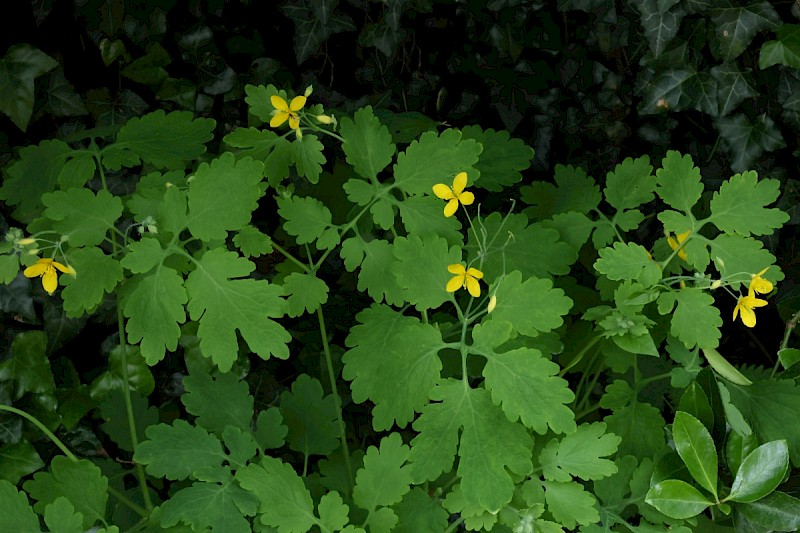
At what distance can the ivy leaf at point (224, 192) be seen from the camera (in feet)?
4.11

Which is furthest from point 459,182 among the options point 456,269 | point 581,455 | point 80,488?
point 80,488

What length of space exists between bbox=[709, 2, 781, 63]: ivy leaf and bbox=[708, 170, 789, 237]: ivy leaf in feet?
1.07

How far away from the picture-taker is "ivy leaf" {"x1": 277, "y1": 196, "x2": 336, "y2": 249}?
1.37 m

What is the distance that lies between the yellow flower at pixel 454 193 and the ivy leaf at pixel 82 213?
1.76 feet

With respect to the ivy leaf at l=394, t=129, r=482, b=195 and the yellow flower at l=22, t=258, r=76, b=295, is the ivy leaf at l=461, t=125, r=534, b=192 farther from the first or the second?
the yellow flower at l=22, t=258, r=76, b=295

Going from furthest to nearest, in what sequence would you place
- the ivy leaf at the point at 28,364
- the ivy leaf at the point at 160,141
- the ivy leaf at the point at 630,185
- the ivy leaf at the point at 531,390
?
the ivy leaf at the point at 28,364 < the ivy leaf at the point at 630,185 < the ivy leaf at the point at 160,141 < the ivy leaf at the point at 531,390

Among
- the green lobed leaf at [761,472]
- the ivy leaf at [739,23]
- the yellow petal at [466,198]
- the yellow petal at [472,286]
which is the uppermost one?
the ivy leaf at [739,23]

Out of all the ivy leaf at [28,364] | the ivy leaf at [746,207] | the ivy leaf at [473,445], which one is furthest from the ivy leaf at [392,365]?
the ivy leaf at [28,364]

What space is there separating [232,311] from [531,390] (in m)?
0.48

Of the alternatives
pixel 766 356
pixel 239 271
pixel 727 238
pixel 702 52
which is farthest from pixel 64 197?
pixel 766 356

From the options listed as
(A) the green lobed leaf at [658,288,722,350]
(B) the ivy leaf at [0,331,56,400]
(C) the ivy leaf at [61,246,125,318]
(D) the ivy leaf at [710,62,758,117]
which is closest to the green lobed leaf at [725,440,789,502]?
(A) the green lobed leaf at [658,288,722,350]

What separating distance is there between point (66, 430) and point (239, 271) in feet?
2.76

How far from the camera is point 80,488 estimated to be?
1.32 metres

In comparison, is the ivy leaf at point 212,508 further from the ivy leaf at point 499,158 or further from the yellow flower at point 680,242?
the yellow flower at point 680,242
